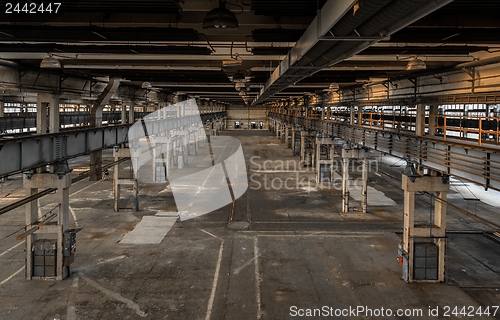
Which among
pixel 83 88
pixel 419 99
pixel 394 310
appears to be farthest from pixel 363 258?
pixel 83 88

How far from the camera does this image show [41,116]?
1844cm

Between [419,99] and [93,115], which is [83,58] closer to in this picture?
[93,115]

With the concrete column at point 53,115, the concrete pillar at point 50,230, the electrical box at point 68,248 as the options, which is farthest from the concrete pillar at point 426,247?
the concrete column at point 53,115

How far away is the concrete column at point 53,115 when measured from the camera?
728 inches

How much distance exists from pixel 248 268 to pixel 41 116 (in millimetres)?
12321

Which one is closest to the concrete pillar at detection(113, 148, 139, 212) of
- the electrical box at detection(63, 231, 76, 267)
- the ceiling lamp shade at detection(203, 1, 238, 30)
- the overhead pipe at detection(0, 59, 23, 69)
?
the overhead pipe at detection(0, 59, 23, 69)

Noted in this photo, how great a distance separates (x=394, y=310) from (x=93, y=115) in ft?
61.2

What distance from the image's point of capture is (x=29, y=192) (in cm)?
1337

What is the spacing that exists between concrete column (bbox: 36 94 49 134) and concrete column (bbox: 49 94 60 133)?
0.29m

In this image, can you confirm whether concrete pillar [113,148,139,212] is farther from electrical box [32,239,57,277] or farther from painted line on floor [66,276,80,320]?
painted line on floor [66,276,80,320]

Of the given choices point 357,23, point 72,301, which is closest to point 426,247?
point 357,23

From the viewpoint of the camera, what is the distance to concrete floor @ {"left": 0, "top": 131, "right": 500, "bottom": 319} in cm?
1142

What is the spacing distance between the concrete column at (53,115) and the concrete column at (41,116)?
0.29 m

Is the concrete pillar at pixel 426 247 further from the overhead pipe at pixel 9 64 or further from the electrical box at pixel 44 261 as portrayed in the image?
the overhead pipe at pixel 9 64
